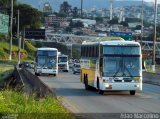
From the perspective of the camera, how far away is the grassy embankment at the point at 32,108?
52.2 feet

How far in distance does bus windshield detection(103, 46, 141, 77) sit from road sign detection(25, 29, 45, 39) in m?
78.7

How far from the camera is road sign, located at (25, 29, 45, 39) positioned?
111000mm

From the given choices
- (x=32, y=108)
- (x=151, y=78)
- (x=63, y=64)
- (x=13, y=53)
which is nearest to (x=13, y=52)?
(x=13, y=53)

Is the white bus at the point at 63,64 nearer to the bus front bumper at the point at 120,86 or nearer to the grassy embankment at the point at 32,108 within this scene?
the bus front bumper at the point at 120,86

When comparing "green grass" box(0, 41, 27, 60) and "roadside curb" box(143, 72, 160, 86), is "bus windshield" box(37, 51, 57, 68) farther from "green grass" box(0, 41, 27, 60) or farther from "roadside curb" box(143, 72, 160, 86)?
"green grass" box(0, 41, 27, 60)

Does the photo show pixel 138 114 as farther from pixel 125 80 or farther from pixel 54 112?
pixel 125 80

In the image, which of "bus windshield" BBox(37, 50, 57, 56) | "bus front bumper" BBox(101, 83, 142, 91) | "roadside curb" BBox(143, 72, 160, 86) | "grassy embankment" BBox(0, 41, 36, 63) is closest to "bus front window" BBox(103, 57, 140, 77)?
"bus front bumper" BBox(101, 83, 142, 91)

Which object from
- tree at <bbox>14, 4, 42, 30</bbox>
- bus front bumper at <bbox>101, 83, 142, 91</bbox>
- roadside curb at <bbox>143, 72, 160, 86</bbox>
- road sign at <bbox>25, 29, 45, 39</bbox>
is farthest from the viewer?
tree at <bbox>14, 4, 42, 30</bbox>

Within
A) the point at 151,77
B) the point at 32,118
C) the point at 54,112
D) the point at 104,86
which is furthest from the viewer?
the point at 151,77

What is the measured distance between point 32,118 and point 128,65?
57.8ft

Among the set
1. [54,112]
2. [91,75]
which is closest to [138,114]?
[54,112]

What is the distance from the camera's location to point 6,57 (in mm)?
114562

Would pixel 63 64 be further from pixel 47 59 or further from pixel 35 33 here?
pixel 35 33

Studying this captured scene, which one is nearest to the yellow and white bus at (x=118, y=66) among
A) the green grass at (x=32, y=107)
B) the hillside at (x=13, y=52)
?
the green grass at (x=32, y=107)
